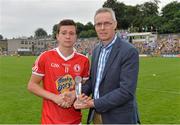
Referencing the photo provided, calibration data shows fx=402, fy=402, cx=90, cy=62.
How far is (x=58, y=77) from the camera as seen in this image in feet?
15.2

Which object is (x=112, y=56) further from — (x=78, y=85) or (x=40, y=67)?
(x=40, y=67)

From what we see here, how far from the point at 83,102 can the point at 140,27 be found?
12161 centimetres

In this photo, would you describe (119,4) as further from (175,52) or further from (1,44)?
(175,52)

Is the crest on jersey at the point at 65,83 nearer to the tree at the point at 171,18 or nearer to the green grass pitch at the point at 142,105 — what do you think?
the green grass pitch at the point at 142,105

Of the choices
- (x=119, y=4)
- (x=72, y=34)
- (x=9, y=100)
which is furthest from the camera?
(x=119, y=4)

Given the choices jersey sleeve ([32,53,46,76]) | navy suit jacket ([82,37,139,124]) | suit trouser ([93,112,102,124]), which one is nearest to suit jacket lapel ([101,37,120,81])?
navy suit jacket ([82,37,139,124])

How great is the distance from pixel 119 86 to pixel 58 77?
86 centimetres

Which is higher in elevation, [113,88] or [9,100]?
[113,88]

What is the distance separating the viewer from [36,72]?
15.3ft

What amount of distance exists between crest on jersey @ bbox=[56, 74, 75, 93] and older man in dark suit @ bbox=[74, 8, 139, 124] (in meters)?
0.39

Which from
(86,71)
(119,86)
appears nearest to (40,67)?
(86,71)

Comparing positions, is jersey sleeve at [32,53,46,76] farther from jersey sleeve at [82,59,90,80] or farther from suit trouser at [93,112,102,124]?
suit trouser at [93,112,102,124]

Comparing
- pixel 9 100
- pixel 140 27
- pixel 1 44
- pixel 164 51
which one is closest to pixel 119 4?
pixel 140 27

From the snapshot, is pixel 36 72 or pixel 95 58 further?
pixel 36 72
